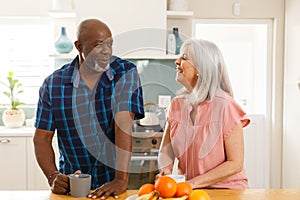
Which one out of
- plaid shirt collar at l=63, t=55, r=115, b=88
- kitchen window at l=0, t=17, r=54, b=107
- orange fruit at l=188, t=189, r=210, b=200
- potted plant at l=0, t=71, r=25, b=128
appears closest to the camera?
orange fruit at l=188, t=189, r=210, b=200

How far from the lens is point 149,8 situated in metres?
3.68

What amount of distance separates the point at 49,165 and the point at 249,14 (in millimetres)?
2810

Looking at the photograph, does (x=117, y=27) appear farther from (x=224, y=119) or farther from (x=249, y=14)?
(x=224, y=119)

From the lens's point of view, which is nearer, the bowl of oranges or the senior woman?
the bowl of oranges

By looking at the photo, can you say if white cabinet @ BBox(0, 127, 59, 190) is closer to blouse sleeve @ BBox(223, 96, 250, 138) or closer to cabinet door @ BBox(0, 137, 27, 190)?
cabinet door @ BBox(0, 137, 27, 190)

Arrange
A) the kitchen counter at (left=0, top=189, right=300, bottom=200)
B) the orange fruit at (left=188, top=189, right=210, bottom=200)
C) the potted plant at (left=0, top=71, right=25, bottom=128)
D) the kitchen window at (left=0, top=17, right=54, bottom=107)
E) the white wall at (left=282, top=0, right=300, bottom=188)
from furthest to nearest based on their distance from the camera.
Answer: the kitchen window at (left=0, top=17, right=54, bottom=107) → the potted plant at (left=0, top=71, right=25, bottom=128) → the white wall at (left=282, top=0, right=300, bottom=188) → the kitchen counter at (left=0, top=189, right=300, bottom=200) → the orange fruit at (left=188, top=189, right=210, bottom=200)

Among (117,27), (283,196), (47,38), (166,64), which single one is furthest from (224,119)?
(47,38)

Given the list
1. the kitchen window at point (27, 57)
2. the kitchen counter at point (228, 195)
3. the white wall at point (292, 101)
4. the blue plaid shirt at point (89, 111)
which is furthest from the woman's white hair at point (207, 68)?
the kitchen window at point (27, 57)

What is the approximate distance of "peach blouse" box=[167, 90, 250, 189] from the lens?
74.4 inches

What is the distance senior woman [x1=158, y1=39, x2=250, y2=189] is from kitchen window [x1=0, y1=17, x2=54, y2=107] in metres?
2.67

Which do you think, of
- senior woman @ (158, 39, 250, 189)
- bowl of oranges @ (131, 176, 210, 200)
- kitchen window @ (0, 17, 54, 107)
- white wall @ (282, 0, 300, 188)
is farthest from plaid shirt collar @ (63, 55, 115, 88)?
kitchen window @ (0, 17, 54, 107)

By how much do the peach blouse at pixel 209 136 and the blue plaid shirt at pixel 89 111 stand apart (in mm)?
242

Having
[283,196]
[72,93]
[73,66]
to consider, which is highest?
[73,66]

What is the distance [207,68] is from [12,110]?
2.61 meters
